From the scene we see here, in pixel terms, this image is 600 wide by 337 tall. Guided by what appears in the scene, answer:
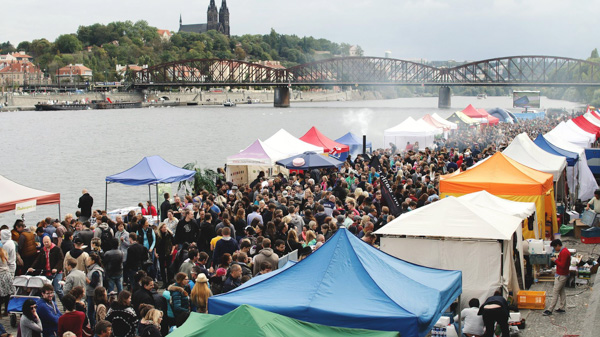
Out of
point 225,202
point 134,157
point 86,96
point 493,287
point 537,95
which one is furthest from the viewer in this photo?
point 86,96

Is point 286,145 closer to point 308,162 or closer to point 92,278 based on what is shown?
point 308,162

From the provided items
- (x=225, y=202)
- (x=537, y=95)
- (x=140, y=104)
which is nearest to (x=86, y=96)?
(x=140, y=104)

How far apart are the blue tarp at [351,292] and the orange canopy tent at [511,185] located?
7.12 meters

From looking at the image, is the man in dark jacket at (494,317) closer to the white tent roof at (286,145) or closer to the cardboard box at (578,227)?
the cardboard box at (578,227)

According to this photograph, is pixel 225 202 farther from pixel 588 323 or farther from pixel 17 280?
pixel 588 323

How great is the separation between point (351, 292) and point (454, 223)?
4.07 metres

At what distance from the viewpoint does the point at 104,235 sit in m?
12.9

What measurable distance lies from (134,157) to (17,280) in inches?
2257

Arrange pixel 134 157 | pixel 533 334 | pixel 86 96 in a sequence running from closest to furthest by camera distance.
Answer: pixel 533 334, pixel 134 157, pixel 86 96

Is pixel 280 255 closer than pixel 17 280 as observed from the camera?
No

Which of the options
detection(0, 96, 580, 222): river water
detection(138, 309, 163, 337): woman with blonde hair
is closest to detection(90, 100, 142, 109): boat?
detection(0, 96, 580, 222): river water

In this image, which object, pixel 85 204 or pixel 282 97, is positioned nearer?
pixel 85 204

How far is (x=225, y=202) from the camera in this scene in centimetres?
1744

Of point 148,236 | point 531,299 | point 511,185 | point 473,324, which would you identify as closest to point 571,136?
point 511,185
